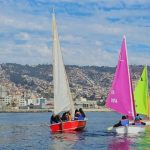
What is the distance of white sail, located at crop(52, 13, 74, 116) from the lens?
207 feet

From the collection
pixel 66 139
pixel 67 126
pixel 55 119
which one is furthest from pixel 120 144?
pixel 55 119

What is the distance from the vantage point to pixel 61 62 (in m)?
64.6

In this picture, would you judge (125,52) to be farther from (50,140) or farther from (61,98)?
(50,140)

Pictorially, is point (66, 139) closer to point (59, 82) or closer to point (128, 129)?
point (128, 129)

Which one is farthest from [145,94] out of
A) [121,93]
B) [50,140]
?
[50,140]

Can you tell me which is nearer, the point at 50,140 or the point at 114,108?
the point at 50,140

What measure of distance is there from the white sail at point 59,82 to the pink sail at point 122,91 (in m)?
5.26

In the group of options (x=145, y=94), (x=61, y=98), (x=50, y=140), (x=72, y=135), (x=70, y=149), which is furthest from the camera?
(x=145, y=94)

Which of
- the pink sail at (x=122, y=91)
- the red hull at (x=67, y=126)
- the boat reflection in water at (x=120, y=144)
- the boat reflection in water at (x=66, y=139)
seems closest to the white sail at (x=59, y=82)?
the red hull at (x=67, y=126)

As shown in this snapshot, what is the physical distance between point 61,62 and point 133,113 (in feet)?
34.6

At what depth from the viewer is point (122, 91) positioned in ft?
198

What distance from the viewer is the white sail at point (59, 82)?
63.1m

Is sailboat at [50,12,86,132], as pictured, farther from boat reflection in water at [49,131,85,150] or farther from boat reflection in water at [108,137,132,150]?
boat reflection in water at [108,137,132,150]

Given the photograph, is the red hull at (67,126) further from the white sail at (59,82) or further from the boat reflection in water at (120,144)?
the boat reflection in water at (120,144)
